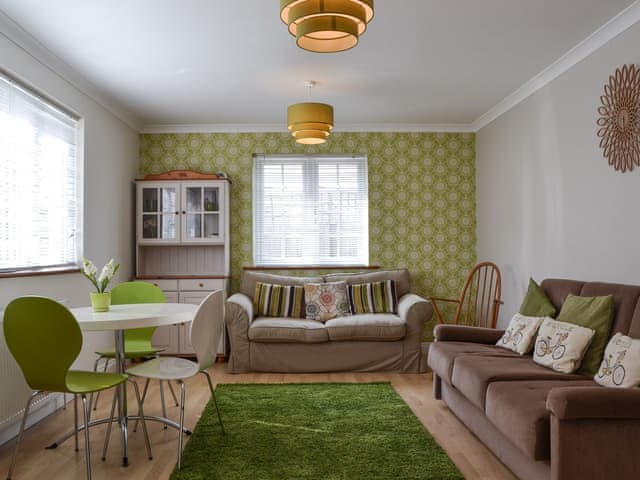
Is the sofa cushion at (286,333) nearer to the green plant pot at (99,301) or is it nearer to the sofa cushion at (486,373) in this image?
the sofa cushion at (486,373)

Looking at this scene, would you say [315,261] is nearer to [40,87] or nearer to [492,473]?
[40,87]

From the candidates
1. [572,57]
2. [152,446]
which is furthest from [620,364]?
[152,446]

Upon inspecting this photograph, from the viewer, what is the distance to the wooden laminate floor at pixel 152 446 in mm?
2945

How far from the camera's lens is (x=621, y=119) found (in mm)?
3609

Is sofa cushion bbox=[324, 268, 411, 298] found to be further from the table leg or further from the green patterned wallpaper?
the table leg

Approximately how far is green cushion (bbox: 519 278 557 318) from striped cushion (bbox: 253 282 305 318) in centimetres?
243

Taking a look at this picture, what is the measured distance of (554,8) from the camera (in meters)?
3.40

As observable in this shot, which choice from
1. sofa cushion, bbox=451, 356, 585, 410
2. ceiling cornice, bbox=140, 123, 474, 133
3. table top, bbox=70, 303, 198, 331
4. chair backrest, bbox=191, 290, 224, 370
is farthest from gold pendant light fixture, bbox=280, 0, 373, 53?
ceiling cornice, bbox=140, 123, 474, 133

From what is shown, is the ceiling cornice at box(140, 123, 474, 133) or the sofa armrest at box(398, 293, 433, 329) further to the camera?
the ceiling cornice at box(140, 123, 474, 133)

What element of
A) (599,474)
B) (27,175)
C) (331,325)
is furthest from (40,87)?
(599,474)

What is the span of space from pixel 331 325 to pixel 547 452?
3.04 meters

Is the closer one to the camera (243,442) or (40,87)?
(243,442)

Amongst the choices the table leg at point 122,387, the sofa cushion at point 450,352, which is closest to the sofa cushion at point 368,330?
the sofa cushion at point 450,352

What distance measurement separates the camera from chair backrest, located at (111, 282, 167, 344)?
3.97 metres
